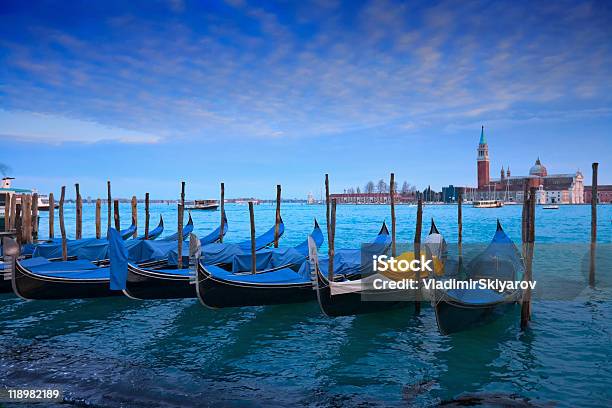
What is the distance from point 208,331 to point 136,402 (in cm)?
273

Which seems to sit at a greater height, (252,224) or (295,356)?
(252,224)

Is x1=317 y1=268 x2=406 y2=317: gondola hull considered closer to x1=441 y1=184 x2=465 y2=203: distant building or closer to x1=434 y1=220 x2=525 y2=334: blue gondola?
x1=434 y1=220 x2=525 y2=334: blue gondola

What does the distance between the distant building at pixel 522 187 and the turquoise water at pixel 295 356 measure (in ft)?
345

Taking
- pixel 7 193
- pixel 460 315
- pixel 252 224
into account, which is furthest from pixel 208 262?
pixel 7 193

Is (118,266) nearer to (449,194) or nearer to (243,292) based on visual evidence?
(243,292)

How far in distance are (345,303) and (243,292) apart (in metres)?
1.86

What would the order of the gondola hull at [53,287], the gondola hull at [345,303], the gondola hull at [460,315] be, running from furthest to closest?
the gondola hull at [53,287] < the gondola hull at [345,303] < the gondola hull at [460,315]

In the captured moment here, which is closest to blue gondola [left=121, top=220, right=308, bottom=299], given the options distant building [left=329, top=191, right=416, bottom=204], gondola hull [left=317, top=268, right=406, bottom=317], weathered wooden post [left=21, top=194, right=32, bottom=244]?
gondola hull [left=317, top=268, right=406, bottom=317]

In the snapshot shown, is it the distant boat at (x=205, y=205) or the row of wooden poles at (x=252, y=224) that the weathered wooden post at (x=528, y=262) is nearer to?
the row of wooden poles at (x=252, y=224)

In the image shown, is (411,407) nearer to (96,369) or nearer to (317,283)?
(317,283)

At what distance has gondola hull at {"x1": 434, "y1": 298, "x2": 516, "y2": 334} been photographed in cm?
704

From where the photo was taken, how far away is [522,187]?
105 m

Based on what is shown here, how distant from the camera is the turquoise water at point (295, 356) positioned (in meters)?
5.59

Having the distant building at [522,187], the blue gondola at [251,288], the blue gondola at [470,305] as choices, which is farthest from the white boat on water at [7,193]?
the distant building at [522,187]
